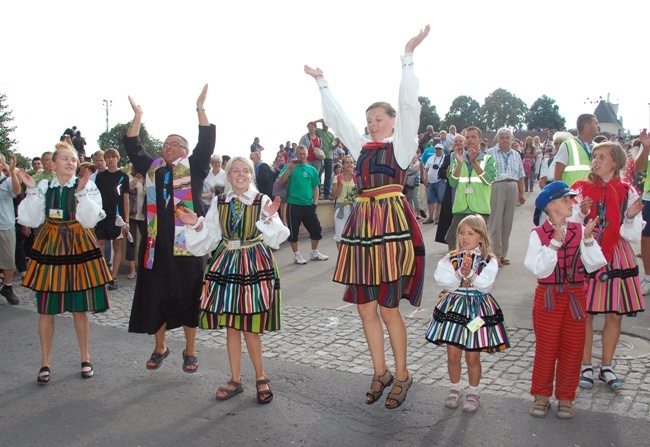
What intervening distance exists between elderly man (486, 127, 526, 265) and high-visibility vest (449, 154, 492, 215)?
24.1 inches

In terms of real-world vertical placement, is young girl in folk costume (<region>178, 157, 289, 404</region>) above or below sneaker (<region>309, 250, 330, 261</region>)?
above

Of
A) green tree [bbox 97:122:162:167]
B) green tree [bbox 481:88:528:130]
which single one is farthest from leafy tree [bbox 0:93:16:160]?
green tree [bbox 481:88:528:130]

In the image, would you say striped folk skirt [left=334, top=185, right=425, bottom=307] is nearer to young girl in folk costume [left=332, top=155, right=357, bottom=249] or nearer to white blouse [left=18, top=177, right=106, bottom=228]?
white blouse [left=18, top=177, right=106, bottom=228]

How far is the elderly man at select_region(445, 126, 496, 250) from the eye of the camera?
349 inches

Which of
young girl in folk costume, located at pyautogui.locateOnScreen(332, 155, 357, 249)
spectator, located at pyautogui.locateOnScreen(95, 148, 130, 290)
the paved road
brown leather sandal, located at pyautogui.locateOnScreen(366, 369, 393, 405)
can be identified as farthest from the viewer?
young girl in folk costume, located at pyautogui.locateOnScreen(332, 155, 357, 249)

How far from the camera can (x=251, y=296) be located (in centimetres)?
452

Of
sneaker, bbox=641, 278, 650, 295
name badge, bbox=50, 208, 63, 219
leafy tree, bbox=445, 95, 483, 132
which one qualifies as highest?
leafy tree, bbox=445, 95, 483, 132

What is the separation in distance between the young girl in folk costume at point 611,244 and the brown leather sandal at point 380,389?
1.50 metres

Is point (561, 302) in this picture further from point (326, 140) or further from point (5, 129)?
point (5, 129)

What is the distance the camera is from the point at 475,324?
13.8ft

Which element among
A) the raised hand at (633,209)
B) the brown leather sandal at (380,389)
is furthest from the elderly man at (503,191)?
the brown leather sandal at (380,389)

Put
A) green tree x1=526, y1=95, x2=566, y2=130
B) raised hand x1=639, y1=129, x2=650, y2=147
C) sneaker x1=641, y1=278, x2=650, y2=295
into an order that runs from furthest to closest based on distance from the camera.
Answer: green tree x1=526, y1=95, x2=566, y2=130 → sneaker x1=641, y1=278, x2=650, y2=295 → raised hand x1=639, y1=129, x2=650, y2=147

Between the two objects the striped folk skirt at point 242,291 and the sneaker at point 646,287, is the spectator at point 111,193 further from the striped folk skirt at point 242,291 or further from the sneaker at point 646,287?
the sneaker at point 646,287

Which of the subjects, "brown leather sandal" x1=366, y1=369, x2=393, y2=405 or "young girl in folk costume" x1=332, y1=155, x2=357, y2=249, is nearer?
"brown leather sandal" x1=366, y1=369, x2=393, y2=405
